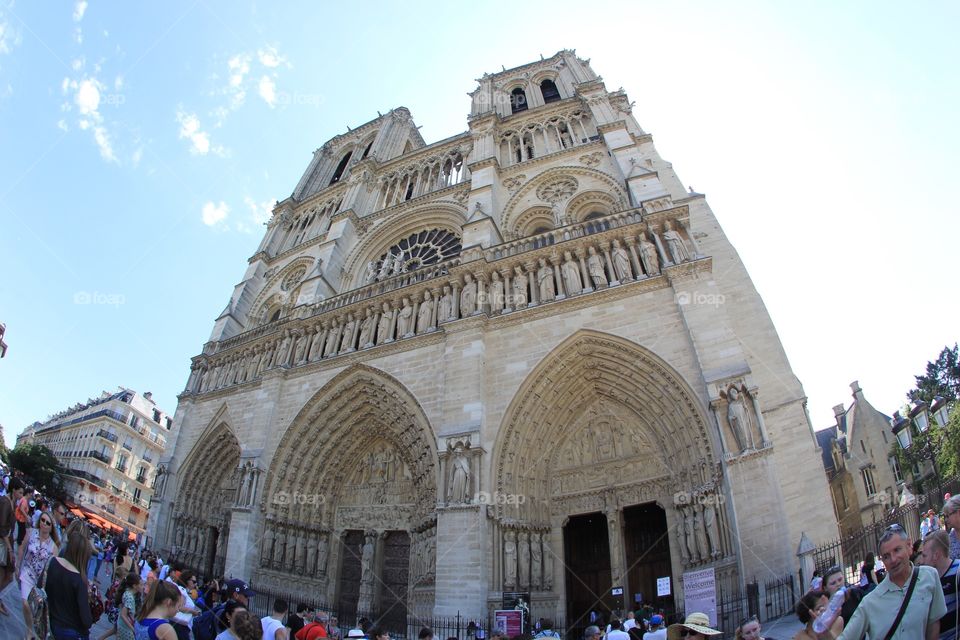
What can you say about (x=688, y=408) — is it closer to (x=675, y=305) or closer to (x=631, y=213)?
(x=675, y=305)

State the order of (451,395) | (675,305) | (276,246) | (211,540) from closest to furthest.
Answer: (675,305) → (451,395) → (211,540) → (276,246)

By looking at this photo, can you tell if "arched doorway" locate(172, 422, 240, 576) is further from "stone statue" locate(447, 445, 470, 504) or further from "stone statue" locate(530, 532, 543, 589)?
"stone statue" locate(530, 532, 543, 589)

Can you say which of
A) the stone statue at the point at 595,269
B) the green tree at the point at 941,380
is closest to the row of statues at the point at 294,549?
the stone statue at the point at 595,269

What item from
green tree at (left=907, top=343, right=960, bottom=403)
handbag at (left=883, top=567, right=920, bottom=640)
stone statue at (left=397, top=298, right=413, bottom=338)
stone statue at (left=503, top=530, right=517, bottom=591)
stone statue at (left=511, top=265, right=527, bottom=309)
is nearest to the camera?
handbag at (left=883, top=567, right=920, bottom=640)

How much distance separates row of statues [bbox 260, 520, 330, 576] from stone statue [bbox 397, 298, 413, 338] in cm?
490

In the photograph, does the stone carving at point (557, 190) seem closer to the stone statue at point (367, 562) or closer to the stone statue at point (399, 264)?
the stone statue at point (399, 264)

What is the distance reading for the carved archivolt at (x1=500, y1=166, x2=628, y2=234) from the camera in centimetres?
1364

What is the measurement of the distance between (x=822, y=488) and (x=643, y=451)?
2713mm

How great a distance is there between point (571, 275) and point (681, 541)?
5.24 meters

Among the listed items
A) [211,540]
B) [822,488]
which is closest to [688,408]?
[822,488]

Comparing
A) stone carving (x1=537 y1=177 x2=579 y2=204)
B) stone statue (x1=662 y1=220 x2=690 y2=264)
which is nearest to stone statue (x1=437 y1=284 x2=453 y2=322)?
stone carving (x1=537 y1=177 x2=579 y2=204)

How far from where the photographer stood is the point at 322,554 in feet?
37.6

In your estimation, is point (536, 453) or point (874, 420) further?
point (874, 420)

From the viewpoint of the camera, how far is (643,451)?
9.27 meters
